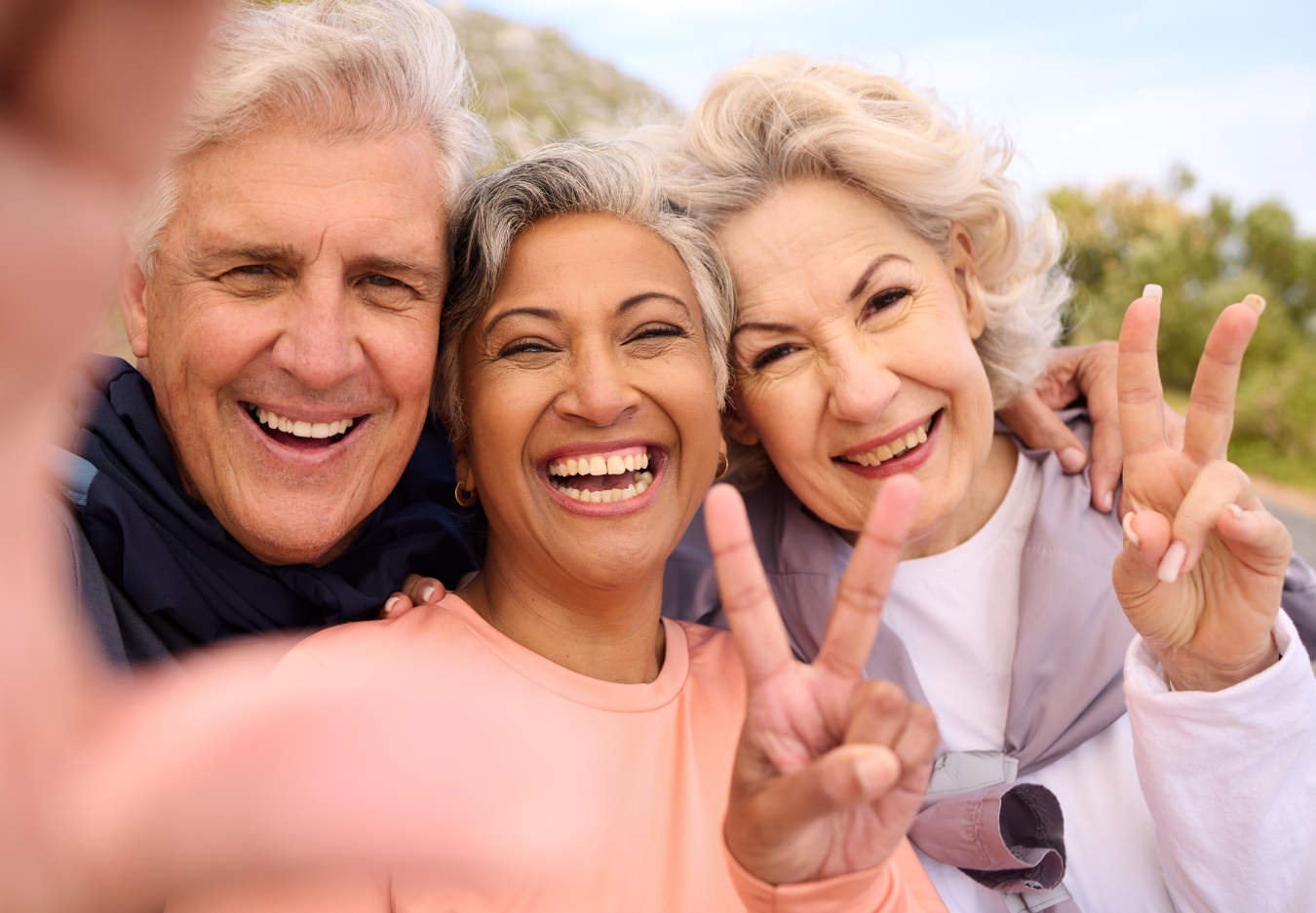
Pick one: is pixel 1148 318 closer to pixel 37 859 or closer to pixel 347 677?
pixel 347 677

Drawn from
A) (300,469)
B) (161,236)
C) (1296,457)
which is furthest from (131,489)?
(1296,457)

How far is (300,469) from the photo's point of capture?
2.04 meters

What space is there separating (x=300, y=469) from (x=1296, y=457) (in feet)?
36.8

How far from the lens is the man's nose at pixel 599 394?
198 centimetres

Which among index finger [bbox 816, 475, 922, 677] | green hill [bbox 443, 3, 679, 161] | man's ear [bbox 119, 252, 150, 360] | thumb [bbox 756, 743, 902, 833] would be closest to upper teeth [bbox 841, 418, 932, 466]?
index finger [bbox 816, 475, 922, 677]

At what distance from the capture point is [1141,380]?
194 centimetres

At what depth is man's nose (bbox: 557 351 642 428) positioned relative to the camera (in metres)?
1.98

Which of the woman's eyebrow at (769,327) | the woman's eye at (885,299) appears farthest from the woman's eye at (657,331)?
the woman's eye at (885,299)

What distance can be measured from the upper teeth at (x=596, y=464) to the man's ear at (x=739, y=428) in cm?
63

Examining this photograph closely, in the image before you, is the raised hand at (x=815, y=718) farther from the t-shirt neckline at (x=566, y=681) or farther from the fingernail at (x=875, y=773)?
the t-shirt neckline at (x=566, y=681)

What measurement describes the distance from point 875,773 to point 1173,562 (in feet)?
2.77

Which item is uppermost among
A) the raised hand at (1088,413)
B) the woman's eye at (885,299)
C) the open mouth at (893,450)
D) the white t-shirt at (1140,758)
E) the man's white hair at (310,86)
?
the man's white hair at (310,86)

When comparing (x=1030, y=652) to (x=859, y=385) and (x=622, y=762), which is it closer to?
(x=859, y=385)

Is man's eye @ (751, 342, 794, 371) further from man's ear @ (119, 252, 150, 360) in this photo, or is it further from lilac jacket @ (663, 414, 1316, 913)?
man's ear @ (119, 252, 150, 360)
